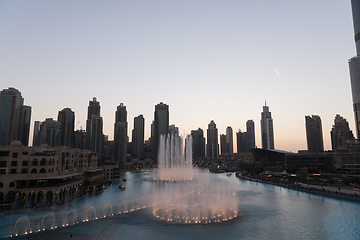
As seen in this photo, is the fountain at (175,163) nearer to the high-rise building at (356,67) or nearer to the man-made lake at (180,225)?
the man-made lake at (180,225)

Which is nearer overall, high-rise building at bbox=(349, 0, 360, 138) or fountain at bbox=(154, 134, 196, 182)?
fountain at bbox=(154, 134, 196, 182)

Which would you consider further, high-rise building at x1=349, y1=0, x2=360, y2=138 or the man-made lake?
high-rise building at x1=349, y1=0, x2=360, y2=138

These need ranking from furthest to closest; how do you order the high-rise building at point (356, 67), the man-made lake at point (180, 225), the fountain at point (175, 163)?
the high-rise building at point (356, 67) < the fountain at point (175, 163) < the man-made lake at point (180, 225)

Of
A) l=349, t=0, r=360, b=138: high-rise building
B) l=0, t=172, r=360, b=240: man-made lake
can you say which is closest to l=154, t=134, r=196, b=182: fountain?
l=0, t=172, r=360, b=240: man-made lake

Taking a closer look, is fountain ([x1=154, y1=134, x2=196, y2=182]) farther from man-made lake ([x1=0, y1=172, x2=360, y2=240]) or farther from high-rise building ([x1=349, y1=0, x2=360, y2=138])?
high-rise building ([x1=349, y1=0, x2=360, y2=138])

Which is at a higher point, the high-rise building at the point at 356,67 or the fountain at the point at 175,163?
the high-rise building at the point at 356,67

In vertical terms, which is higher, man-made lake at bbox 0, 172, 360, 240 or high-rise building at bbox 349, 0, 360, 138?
high-rise building at bbox 349, 0, 360, 138

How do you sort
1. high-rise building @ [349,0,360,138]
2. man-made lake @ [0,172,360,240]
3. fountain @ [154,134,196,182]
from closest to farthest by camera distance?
man-made lake @ [0,172,360,240], fountain @ [154,134,196,182], high-rise building @ [349,0,360,138]

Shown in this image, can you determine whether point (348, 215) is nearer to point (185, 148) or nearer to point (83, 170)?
point (83, 170)

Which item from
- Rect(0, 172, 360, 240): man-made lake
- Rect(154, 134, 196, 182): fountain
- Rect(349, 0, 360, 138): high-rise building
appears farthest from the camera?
Rect(349, 0, 360, 138): high-rise building

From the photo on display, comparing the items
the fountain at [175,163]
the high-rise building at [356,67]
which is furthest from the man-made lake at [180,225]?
the high-rise building at [356,67]

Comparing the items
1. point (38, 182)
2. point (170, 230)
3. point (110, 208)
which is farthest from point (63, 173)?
point (170, 230)

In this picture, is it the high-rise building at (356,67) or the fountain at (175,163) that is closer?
the fountain at (175,163)

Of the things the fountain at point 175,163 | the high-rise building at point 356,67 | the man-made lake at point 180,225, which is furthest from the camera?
the high-rise building at point 356,67
